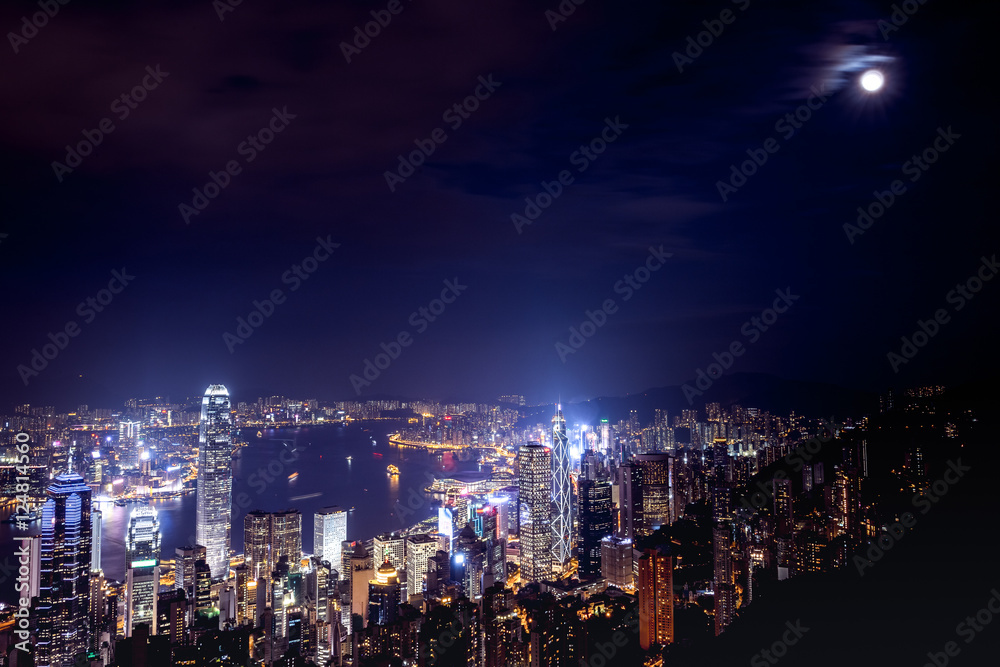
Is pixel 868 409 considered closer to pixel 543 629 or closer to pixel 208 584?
pixel 543 629

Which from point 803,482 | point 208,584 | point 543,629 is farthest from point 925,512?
point 208,584

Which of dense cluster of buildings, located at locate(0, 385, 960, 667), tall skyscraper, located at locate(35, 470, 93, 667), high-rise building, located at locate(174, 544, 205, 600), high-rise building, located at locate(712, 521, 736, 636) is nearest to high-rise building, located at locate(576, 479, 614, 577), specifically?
dense cluster of buildings, located at locate(0, 385, 960, 667)

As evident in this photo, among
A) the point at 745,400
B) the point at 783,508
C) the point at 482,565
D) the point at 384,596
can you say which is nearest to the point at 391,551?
the point at 482,565

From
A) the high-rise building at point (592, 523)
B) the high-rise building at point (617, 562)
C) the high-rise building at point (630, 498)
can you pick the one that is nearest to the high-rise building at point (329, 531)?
the high-rise building at point (592, 523)

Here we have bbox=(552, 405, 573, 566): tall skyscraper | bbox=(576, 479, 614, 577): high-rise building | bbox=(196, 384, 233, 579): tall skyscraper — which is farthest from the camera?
bbox=(552, 405, 573, 566): tall skyscraper

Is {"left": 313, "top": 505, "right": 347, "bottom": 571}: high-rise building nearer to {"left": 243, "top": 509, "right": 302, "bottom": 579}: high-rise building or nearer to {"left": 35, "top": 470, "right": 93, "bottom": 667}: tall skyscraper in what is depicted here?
{"left": 243, "top": 509, "right": 302, "bottom": 579}: high-rise building

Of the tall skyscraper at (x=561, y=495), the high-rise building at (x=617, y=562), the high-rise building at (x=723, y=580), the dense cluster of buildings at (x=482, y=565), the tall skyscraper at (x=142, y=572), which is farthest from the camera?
the tall skyscraper at (x=561, y=495)

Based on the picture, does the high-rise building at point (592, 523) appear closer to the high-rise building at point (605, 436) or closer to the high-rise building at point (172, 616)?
the high-rise building at point (605, 436)
